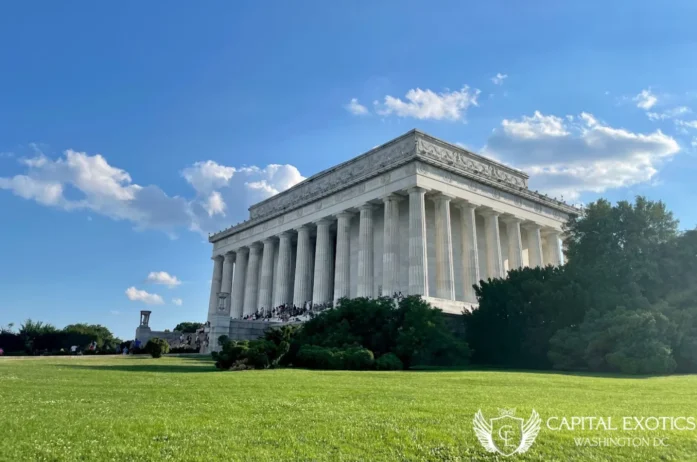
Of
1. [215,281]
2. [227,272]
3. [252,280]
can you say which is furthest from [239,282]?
[215,281]

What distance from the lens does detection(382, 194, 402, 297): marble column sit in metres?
50.6

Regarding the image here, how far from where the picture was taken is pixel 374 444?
30.4 ft

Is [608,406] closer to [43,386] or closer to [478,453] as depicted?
[478,453]

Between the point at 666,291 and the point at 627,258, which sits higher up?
the point at 627,258

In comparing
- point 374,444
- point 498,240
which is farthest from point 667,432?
point 498,240

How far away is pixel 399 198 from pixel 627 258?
2252 centimetres

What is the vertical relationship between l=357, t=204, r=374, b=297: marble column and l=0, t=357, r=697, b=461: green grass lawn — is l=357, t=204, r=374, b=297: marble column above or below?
above

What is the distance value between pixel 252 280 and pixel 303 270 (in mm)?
14032

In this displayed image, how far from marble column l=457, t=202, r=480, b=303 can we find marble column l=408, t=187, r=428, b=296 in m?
6.97

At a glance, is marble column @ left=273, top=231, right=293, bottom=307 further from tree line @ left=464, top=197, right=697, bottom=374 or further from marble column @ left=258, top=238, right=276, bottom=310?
tree line @ left=464, top=197, right=697, bottom=374

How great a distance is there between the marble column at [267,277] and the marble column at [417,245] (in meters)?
26.4

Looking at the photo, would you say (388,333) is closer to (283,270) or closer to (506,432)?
(506,432)

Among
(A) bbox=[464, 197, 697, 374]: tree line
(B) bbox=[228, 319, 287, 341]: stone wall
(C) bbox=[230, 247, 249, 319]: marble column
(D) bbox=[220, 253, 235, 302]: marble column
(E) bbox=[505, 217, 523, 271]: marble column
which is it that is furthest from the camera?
(D) bbox=[220, 253, 235, 302]: marble column

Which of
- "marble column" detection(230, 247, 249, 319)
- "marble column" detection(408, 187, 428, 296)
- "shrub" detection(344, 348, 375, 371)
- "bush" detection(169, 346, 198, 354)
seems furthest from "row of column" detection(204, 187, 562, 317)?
"shrub" detection(344, 348, 375, 371)
